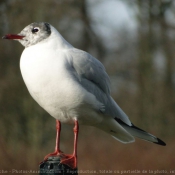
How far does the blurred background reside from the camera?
9.91 m

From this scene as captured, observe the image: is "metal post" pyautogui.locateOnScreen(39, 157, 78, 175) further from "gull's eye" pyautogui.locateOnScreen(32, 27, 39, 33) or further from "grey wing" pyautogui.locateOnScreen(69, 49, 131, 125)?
"gull's eye" pyautogui.locateOnScreen(32, 27, 39, 33)

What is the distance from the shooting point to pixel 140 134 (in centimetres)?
435

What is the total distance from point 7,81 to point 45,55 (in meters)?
7.06

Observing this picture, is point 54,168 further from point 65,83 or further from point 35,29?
point 35,29

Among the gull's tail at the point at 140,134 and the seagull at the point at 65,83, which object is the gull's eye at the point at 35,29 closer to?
the seagull at the point at 65,83

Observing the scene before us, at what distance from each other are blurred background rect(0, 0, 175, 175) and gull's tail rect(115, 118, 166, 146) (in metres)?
4.96

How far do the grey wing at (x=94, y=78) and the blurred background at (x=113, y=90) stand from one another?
4998mm

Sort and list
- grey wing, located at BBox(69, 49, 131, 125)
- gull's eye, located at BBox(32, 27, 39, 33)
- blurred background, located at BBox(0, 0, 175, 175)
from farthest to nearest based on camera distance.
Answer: blurred background, located at BBox(0, 0, 175, 175), gull's eye, located at BBox(32, 27, 39, 33), grey wing, located at BBox(69, 49, 131, 125)

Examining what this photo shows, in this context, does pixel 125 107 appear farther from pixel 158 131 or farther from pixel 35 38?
pixel 35 38

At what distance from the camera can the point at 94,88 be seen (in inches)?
170

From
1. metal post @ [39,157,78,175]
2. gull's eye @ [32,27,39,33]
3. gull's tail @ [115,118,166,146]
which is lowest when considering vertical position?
metal post @ [39,157,78,175]

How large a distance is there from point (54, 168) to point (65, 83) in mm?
792

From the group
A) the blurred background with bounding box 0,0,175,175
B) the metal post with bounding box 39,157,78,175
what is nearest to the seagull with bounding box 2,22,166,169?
the metal post with bounding box 39,157,78,175

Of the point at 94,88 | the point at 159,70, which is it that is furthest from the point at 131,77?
the point at 94,88
